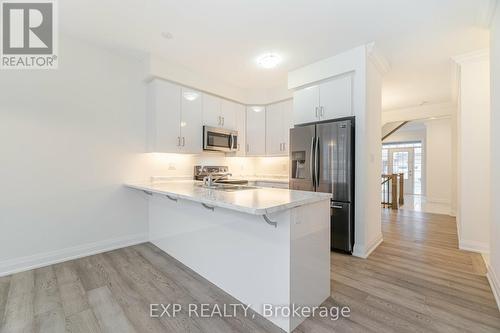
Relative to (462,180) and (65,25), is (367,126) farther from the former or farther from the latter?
(65,25)

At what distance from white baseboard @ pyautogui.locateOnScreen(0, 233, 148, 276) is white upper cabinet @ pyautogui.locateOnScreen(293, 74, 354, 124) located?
120 inches

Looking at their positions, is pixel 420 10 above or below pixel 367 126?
above

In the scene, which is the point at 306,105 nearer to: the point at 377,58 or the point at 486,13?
the point at 377,58

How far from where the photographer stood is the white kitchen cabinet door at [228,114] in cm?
403

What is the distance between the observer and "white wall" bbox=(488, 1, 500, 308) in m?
1.87

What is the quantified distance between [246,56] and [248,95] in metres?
1.32

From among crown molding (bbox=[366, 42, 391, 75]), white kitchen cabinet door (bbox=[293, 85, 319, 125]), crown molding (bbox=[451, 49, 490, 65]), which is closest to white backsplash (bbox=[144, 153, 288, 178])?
white kitchen cabinet door (bbox=[293, 85, 319, 125])

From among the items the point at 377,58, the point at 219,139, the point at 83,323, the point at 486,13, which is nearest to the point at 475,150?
the point at 486,13

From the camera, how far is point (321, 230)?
6.01 feet

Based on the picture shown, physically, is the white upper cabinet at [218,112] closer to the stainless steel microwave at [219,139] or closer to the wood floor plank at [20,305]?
the stainless steel microwave at [219,139]

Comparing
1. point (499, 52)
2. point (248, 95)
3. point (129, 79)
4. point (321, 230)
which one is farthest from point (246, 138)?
point (499, 52)

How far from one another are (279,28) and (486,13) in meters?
2.01

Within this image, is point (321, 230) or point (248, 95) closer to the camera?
point (321, 230)

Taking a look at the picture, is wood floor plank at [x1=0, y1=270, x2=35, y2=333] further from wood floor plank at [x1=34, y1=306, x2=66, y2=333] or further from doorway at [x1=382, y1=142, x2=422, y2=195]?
doorway at [x1=382, y1=142, x2=422, y2=195]
